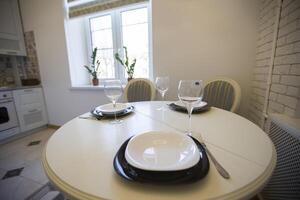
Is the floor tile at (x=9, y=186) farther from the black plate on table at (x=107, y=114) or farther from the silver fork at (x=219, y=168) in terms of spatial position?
the silver fork at (x=219, y=168)

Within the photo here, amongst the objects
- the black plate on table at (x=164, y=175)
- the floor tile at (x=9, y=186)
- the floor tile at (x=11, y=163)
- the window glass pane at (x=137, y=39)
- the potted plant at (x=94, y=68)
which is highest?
the window glass pane at (x=137, y=39)

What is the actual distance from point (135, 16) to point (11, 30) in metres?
2.06

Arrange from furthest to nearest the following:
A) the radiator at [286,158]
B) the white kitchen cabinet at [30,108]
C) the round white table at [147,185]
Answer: the white kitchen cabinet at [30,108] → the radiator at [286,158] → the round white table at [147,185]

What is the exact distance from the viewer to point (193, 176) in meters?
0.35

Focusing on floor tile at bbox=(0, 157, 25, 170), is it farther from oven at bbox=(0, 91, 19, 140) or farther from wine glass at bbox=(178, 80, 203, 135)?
wine glass at bbox=(178, 80, 203, 135)

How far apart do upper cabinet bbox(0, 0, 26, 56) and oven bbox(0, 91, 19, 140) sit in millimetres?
730

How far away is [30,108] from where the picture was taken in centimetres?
251

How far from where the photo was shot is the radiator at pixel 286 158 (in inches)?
29.3

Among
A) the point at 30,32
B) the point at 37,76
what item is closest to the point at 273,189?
the point at 37,76

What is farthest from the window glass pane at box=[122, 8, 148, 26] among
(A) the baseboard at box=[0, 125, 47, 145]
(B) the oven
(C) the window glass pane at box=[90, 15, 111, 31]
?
(A) the baseboard at box=[0, 125, 47, 145]

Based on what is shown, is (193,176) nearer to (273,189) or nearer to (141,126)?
(141,126)

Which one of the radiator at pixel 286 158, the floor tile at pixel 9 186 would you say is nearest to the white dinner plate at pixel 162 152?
the radiator at pixel 286 158

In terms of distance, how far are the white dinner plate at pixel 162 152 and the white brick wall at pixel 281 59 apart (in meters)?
0.87

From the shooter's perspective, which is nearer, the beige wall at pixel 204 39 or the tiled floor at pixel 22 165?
the tiled floor at pixel 22 165
